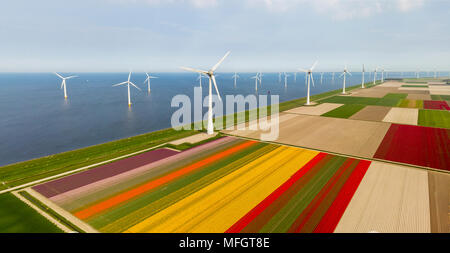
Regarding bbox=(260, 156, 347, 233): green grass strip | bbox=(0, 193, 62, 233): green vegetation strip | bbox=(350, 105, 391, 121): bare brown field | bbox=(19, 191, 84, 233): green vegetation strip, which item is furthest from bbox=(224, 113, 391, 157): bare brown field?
bbox=(0, 193, 62, 233): green vegetation strip

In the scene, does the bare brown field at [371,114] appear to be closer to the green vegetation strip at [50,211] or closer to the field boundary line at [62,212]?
the field boundary line at [62,212]

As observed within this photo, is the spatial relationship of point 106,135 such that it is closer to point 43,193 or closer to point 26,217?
point 43,193

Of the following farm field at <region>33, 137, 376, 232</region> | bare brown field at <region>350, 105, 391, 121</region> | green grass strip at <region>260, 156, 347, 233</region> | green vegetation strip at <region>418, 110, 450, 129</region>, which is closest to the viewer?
green grass strip at <region>260, 156, 347, 233</region>

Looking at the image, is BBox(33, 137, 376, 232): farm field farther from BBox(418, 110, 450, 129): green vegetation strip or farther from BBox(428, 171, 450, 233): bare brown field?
BBox(418, 110, 450, 129): green vegetation strip

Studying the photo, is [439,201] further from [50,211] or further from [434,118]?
[434,118]

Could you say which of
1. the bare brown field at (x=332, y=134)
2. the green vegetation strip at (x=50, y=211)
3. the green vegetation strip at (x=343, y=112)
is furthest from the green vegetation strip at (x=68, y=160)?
the green vegetation strip at (x=343, y=112)
